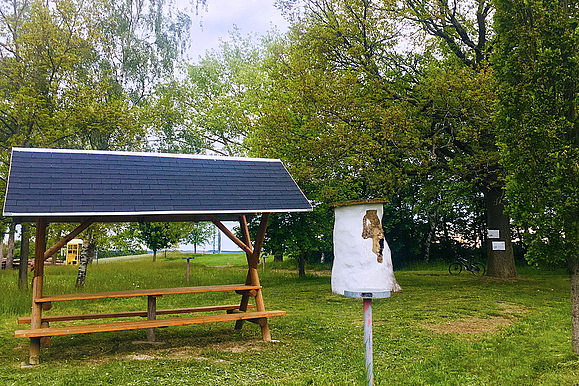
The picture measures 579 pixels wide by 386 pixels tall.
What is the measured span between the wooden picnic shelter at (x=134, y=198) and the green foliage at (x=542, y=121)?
11.0 ft

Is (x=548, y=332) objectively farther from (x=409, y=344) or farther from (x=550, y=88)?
(x=550, y=88)

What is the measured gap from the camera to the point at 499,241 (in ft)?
54.3

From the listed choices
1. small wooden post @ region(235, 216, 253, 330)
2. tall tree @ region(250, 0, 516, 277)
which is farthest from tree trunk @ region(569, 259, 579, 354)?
tall tree @ region(250, 0, 516, 277)

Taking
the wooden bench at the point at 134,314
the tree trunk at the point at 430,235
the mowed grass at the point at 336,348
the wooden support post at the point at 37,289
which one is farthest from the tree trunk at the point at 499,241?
the wooden support post at the point at 37,289

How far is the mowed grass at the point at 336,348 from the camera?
6.16 m

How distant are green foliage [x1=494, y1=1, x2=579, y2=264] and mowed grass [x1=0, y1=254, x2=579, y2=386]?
1731 millimetres

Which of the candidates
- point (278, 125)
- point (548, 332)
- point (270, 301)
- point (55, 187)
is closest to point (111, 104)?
point (278, 125)

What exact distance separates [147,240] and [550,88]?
2785cm

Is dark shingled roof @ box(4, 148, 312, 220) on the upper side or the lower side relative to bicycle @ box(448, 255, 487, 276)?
upper

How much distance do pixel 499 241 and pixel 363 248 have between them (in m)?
5.97

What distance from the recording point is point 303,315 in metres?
10.8

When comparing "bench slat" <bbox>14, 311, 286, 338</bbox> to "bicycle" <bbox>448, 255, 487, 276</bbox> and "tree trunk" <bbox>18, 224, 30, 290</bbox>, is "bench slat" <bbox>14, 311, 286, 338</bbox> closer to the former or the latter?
"tree trunk" <bbox>18, 224, 30, 290</bbox>

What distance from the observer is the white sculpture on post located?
13227 mm

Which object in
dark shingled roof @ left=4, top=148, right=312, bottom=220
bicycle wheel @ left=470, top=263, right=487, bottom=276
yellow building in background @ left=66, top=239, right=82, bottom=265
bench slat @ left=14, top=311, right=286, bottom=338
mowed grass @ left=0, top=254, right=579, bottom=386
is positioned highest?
dark shingled roof @ left=4, top=148, right=312, bottom=220
